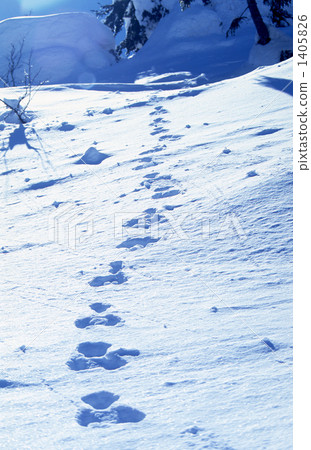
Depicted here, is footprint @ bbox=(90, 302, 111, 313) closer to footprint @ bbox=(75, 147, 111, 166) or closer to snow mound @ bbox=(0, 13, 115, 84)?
footprint @ bbox=(75, 147, 111, 166)

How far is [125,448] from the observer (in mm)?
1783

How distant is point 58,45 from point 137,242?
1680 centimetres

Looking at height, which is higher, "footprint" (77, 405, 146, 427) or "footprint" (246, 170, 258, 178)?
"footprint" (246, 170, 258, 178)

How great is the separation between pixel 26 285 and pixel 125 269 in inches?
26.3

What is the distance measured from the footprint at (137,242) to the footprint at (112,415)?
1.65 metres

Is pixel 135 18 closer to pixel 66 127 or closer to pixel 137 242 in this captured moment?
pixel 66 127

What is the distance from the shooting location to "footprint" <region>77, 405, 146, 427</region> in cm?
193

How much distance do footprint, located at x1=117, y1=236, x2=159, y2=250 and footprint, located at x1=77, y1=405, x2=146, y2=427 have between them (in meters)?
1.65

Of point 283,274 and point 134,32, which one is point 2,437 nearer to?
point 283,274

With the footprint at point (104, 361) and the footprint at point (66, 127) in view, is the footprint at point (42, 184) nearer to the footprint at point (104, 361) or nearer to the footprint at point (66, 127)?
the footprint at point (66, 127)

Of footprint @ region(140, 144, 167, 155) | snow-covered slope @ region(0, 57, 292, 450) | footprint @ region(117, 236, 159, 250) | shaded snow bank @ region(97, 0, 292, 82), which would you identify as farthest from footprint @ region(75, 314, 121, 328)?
shaded snow bank @ region(97, 0, 292, 82)

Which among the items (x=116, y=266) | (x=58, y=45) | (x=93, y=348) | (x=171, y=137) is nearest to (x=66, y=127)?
(x=171, y=137)
